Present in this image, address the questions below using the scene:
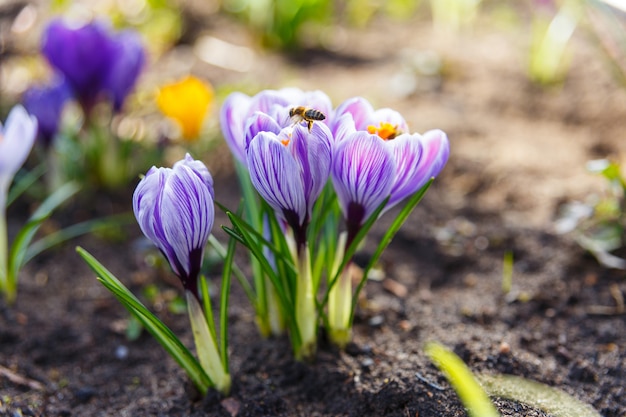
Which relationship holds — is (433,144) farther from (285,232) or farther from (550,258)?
(550,258)

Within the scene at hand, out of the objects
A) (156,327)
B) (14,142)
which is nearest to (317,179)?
(156,327)

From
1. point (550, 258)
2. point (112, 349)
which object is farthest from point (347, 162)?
point (550, 258)

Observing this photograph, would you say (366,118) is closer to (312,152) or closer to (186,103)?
(312,152)

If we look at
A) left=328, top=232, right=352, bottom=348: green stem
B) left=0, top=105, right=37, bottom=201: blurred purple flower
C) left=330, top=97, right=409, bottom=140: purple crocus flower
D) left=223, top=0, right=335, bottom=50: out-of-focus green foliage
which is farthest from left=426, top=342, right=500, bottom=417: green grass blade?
left=223, top=0, right=335, bottom=50: out-of-focus green foliage

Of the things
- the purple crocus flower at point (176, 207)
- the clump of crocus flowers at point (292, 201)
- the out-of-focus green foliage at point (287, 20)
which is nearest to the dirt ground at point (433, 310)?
the clump of crocus flowers at point (292, 201)

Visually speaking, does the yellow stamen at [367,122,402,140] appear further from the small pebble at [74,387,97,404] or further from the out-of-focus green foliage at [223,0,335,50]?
the out-of-focus green foliage at [223,0,335,50]
